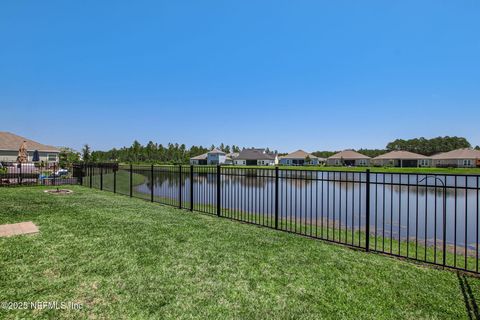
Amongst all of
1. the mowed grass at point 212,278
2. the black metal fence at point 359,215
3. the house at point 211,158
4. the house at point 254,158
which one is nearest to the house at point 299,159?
the house at point 254,158

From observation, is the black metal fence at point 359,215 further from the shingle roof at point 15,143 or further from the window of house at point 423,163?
the window of house at point 423,163

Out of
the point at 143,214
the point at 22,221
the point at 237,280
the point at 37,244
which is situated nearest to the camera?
the point at 237,280

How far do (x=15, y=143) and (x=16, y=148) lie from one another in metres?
1.51

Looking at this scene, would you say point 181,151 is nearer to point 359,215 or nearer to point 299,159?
point 299,159

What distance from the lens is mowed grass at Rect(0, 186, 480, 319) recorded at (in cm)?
290

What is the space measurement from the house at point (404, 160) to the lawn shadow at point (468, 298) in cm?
7423

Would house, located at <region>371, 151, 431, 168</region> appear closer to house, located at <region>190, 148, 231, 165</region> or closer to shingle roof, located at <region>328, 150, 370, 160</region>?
shingle roof, located at <region>328, 150, 370, 160</region>

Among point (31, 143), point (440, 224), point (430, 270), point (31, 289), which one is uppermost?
point (31, 143)

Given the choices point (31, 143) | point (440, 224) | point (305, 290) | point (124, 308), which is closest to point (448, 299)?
point (305, 290)

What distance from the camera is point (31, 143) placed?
36.3 meters

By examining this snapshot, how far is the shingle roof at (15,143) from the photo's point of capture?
3184 cm

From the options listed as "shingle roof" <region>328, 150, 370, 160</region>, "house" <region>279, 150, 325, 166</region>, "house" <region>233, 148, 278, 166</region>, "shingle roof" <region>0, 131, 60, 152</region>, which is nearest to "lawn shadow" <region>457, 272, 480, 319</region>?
"shingle roof" <region>0, 131, 60, 152</region>

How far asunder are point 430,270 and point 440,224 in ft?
22.0

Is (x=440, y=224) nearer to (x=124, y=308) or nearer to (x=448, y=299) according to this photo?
(x=448, y=299)
